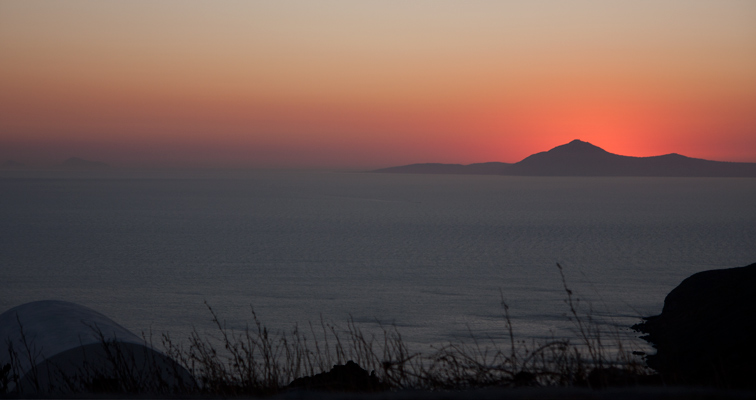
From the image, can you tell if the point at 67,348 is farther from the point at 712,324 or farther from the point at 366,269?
the point at 366,269

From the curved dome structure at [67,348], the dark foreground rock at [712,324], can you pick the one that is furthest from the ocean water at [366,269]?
the curved dome structure at [67,348]

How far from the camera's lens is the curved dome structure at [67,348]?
7.61 metres

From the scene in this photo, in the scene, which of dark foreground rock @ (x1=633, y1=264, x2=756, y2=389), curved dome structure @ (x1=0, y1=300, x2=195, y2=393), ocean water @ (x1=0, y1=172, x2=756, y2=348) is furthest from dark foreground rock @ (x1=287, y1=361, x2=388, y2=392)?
dark foreground rock @ (x1=633, y1=264, x2=756, y2=389)

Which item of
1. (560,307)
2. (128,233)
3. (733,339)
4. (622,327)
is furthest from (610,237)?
(733,339)

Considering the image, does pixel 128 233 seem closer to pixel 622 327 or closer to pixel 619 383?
pixel 622 327

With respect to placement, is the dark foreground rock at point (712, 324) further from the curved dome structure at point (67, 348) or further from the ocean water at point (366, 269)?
the curved dome structure at point (67, 348)

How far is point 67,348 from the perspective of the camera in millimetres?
8133

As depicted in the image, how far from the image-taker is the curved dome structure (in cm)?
761

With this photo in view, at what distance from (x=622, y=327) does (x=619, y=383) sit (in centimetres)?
1724

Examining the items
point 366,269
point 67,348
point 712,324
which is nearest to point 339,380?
point 67,348

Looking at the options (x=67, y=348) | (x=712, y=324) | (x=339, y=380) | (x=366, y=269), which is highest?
(x=67, y=348)

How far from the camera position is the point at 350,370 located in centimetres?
815

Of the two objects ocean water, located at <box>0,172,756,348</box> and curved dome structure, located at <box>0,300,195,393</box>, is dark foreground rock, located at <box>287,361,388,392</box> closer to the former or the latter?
curved dome structure, located at <box>0,300,195,393</box>

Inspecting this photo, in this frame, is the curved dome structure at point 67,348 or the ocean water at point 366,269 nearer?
the curved dome structure at point 67,348
